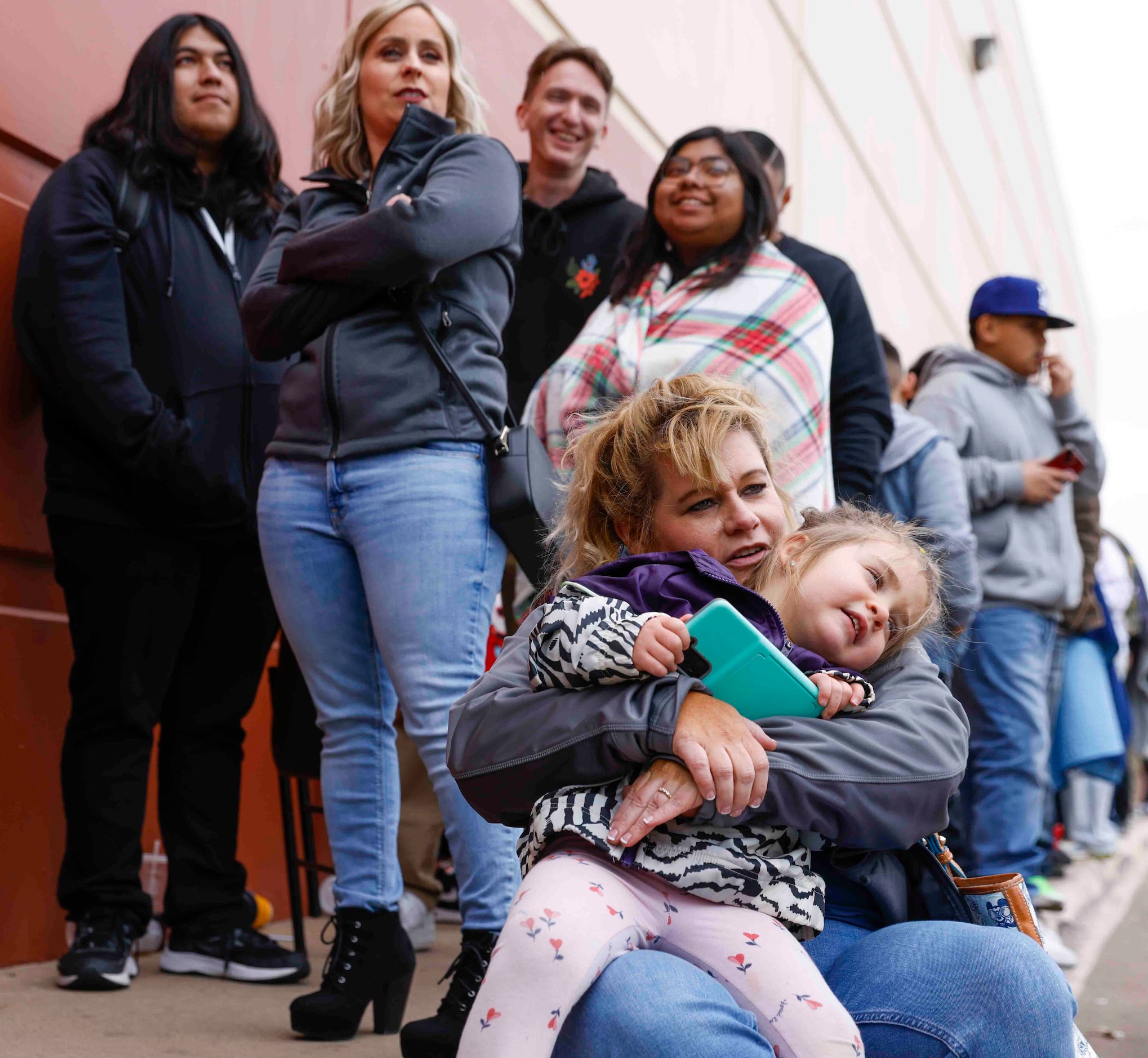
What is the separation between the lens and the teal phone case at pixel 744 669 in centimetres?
151

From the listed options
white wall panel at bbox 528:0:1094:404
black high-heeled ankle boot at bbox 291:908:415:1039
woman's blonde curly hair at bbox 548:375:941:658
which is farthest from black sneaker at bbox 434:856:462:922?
white wall panel at bbox 528:0:1094:404

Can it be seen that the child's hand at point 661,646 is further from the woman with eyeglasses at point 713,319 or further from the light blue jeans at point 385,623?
the woman with eyeglasses at point 713,319

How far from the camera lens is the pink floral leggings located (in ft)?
4.65

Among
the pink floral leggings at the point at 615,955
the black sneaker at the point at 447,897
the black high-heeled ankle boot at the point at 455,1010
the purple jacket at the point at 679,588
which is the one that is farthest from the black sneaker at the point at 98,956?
the purple jacket at the point at 679,588

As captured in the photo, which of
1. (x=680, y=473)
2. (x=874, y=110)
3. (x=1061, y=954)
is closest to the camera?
(x=680, y=473)

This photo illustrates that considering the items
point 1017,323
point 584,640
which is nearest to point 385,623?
point 584,640

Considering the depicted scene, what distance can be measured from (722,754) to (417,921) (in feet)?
8.02

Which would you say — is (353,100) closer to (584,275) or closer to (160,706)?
(584,275)

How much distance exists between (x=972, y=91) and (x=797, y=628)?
1525 cm

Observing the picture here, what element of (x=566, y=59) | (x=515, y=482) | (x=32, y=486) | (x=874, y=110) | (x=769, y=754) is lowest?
(x=32, y=486)

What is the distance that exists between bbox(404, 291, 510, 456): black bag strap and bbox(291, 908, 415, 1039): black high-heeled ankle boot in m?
0.92

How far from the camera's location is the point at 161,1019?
8.77ft

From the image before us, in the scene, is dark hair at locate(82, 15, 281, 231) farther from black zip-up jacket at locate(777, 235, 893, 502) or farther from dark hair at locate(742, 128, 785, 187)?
black zip-up jacket at locate(777, 235, 893, 502)

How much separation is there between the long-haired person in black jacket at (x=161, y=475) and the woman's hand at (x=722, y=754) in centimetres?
182
